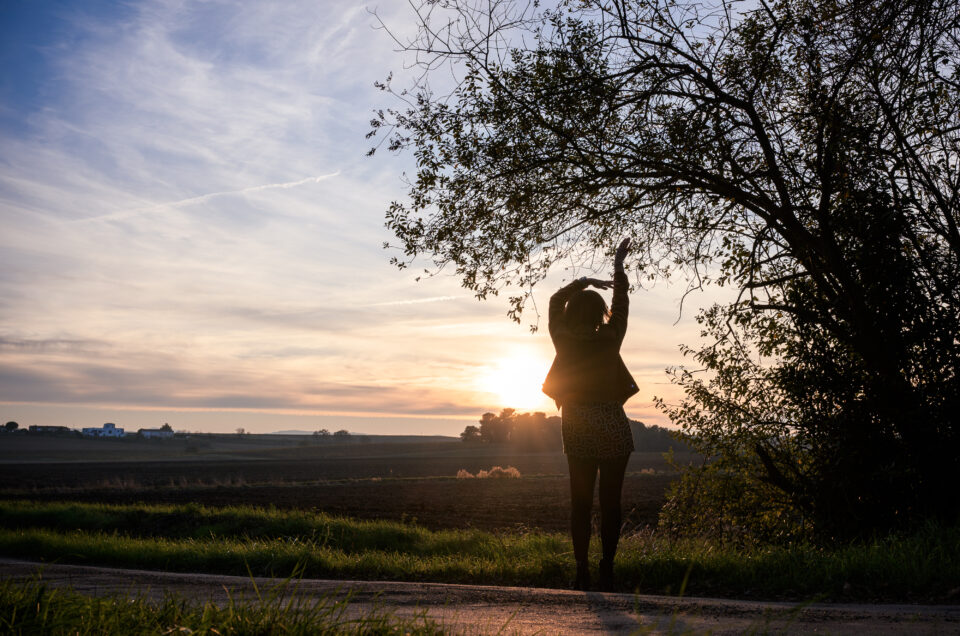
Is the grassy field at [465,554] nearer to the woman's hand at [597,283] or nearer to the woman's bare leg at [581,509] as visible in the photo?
the woman's bare leg at [581,509]

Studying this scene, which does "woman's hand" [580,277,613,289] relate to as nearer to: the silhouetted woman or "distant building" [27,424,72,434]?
the silhouetted woman

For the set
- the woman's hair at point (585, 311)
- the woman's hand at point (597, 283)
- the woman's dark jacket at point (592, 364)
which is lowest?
the woman's dark jacket at point (592, 364)

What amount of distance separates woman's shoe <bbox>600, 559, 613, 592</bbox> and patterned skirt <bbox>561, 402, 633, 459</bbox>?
83cm

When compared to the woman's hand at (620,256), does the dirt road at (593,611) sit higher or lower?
lower

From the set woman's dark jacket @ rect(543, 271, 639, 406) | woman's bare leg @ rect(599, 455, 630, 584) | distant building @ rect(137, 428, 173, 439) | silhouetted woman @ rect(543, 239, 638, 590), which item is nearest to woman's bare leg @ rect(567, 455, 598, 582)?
silhouetted woman @ rect(543, 239, 638, 590)

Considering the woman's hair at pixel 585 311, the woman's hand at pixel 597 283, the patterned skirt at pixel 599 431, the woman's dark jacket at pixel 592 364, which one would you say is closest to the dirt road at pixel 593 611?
the patterned skirt at pixel 599 431

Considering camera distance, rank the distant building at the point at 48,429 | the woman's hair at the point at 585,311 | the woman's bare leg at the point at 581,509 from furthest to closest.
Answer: the distant building at the point at 48,429 < the woman's hair at the point at 585,311 < the woman's bare leg at the point at 581,509

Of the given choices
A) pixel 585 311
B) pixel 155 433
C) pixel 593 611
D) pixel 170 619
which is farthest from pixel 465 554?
pixel 155 433

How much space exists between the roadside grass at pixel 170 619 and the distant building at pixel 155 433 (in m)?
182

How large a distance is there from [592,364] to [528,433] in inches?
4560

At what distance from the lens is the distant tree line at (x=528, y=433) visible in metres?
120

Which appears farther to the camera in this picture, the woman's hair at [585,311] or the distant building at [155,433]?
the distant building at [155,433]

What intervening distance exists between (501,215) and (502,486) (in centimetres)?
3516

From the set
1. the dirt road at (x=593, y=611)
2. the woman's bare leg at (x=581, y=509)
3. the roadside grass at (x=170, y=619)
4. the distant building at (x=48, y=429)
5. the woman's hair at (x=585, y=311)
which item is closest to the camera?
the roadside grass at (x=170, y=619)
